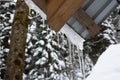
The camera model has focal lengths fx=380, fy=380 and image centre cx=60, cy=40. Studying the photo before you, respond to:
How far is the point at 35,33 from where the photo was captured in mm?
10492

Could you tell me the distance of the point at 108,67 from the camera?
230 centimetres

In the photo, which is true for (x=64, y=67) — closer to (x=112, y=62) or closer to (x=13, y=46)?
(x=13, y=46)

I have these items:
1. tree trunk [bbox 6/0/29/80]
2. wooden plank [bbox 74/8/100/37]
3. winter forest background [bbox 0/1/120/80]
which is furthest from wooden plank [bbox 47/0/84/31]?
winter forest background [bbox 0/1/120/80]

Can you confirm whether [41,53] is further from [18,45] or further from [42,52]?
[18,45]

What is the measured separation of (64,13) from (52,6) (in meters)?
0.15

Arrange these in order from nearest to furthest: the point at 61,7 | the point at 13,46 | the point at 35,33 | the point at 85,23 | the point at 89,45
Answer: the point at 61,7, the point at 85,23, the point at 13,46, the point at 35,33, the point at 89,45

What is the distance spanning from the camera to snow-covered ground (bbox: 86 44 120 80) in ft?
7.04

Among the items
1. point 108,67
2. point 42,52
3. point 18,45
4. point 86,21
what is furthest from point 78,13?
point 42,52

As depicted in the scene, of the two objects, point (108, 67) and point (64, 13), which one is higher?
point (64, 13)

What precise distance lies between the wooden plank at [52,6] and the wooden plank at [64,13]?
3 cm

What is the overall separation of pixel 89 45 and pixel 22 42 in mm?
3624

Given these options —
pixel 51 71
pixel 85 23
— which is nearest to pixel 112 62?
pixel 85 23

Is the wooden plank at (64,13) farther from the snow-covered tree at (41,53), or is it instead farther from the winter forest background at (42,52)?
the snow-covered tree at (41,53)

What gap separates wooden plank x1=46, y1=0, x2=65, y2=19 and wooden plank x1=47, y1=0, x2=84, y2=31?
3cm
